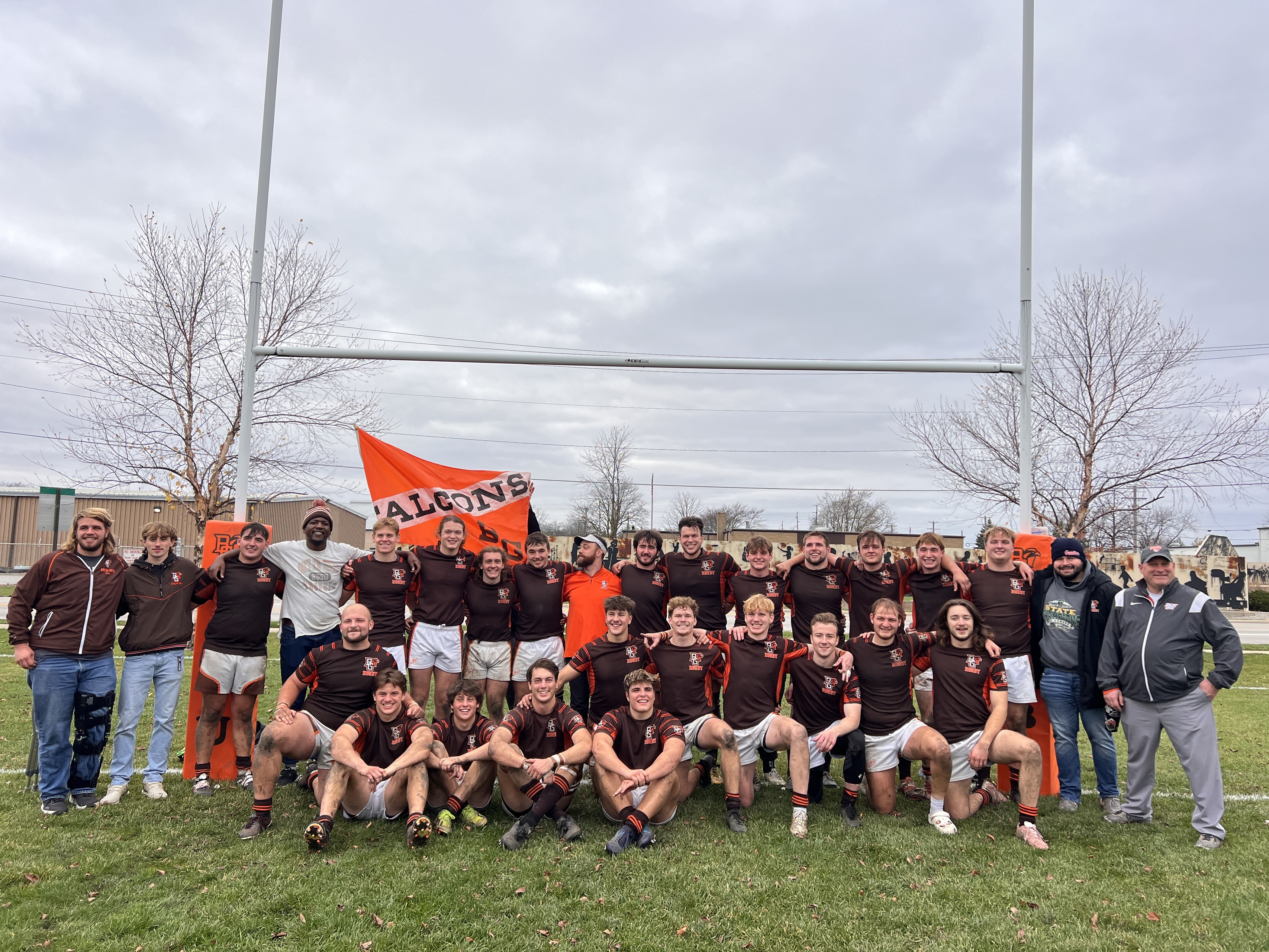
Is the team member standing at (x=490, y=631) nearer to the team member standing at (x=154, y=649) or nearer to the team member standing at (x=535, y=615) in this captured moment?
the team member standing at (x=535, y=615)

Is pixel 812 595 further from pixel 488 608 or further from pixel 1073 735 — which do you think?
pixel 488 608

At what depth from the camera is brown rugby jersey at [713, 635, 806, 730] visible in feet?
18.8

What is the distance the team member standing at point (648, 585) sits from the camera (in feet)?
22.3

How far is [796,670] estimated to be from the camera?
19.1ft

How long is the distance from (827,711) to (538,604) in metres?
2.60

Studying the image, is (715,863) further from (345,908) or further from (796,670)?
(345,908)

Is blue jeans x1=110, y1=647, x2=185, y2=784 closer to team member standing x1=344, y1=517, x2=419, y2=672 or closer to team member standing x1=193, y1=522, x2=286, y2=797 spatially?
team member standing x1=193, y1=522, x2=286, y2=797

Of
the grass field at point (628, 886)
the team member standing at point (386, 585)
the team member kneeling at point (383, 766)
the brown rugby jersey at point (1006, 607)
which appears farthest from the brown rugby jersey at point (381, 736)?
the brown rugby jersey at point (1006, 607)

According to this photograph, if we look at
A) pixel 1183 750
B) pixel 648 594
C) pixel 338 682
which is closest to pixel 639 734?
pixel 648 594

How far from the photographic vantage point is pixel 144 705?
5.82m

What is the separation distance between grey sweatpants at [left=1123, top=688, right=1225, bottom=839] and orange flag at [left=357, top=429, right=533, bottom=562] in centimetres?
560

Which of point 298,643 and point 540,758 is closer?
point 540,758

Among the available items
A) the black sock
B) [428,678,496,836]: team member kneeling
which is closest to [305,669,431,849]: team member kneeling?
[428,678,496,836]: team member kneeling

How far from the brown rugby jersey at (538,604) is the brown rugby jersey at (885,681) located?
254 centimetres
